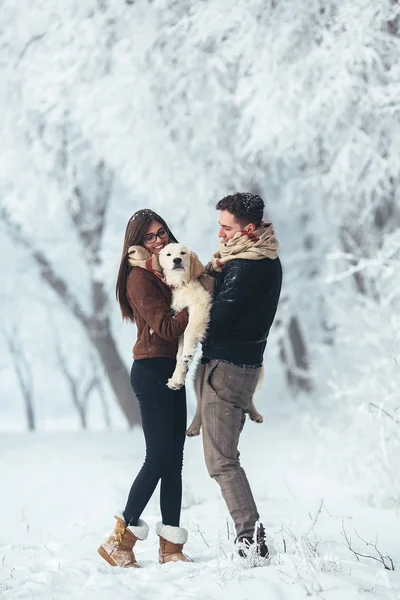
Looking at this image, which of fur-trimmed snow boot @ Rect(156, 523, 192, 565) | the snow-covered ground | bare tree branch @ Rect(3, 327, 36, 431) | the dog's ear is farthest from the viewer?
bare tree branch @ Rect(3, 327, 36, 431)

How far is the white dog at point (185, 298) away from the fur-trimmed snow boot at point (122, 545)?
3.02 ft

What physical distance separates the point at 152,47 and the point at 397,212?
192 inches

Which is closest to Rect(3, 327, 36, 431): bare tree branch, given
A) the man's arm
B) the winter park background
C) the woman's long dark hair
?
the winter park background

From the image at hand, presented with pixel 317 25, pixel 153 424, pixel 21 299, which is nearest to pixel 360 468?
pixel 153 424

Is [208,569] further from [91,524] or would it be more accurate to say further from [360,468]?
[360,468]

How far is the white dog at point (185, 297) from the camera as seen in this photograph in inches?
165

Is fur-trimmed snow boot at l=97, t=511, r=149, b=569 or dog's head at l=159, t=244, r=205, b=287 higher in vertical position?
dog's head at l=159, t=244, r=205, b=287

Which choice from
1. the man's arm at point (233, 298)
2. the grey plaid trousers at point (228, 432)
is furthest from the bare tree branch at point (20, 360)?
the man's arm at point (233, 298)

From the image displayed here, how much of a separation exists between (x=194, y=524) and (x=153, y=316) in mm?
2318

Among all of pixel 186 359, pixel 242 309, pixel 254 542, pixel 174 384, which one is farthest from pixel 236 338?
pixel 254 542

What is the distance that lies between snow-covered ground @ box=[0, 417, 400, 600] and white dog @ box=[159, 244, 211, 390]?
3.70ft

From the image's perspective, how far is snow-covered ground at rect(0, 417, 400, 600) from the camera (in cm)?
368

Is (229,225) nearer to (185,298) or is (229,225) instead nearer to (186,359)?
(185,298)

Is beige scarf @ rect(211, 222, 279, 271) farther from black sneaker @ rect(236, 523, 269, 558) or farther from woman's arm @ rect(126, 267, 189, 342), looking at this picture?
black sneaker @ rect(236, 523, 269, 558)
